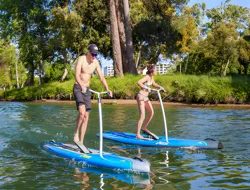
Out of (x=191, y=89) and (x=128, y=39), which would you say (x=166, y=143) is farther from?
(x=128, y=39)

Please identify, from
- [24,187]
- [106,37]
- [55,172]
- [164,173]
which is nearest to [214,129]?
[164,173]

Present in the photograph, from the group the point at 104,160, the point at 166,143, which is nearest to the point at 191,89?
the point at 166,143

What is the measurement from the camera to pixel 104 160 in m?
6.98

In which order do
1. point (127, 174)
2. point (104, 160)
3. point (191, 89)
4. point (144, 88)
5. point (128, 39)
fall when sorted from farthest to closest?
1. point (128, 39)
2. point (191, 89)
3. point (144, 88)
4. point (104, 160)
5. point (127, 174)

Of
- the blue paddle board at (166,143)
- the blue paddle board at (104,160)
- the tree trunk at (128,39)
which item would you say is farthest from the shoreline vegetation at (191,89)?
the blue paddle board at (104,160)

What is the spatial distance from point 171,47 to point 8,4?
56.2ft

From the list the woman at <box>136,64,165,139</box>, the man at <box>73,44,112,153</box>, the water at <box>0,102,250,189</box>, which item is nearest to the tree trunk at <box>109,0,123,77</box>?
the water at <box>0,102,250,189</box>

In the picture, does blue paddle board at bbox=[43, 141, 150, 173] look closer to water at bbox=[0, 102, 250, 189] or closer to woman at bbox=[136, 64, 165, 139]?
water at bbox=[0, 102, 250, 189]

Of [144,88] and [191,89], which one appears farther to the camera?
[191,89]

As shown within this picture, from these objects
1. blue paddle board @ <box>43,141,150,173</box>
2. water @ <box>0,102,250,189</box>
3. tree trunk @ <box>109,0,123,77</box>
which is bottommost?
water @ <box>0,102,250,189</box>

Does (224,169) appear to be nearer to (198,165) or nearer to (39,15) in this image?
(198,165)

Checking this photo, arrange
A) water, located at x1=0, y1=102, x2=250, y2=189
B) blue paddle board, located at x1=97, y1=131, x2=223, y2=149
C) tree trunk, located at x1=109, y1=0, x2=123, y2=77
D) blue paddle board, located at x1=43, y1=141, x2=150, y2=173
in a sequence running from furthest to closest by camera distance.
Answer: tree trunk, located at x1=109, y1=0, x2=123, y2=77, blue paddle board, located at x1=97, y1=131, x2=223, y2=149, blue paddle board, located at x1=43, y1=141, x2=150, y2=173, water, located at x1=0, y1=102, x2=250, y2=189

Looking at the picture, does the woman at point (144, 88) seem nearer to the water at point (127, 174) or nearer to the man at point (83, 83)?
the water at point (127, 174)

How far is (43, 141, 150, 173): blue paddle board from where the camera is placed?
6.60m
